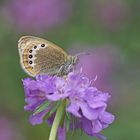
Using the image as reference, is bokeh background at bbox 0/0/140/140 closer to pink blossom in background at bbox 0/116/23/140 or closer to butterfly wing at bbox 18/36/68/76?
pink blossom in background at bbox 0/116/23/140

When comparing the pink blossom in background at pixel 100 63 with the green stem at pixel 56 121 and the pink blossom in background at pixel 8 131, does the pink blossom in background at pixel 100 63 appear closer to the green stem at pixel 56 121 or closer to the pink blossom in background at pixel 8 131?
the pink blossom in background at pixel 8 131

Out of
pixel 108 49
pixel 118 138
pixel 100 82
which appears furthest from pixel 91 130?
pixel 108 49

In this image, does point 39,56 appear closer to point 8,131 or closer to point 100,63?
point 8,131

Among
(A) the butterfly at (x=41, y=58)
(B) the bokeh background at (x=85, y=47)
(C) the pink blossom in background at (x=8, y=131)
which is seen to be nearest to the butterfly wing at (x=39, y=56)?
(A) the butterfly at (x=41, y=58)

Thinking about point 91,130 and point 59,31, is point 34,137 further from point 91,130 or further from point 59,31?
point 91,130

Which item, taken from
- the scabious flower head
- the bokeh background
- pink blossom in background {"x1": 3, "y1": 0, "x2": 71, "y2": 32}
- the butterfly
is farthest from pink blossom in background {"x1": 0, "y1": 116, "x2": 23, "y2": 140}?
the scabious flower head

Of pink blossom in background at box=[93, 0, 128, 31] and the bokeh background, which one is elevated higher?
pink blossom in background at box=[93, 0, 128, 31]
